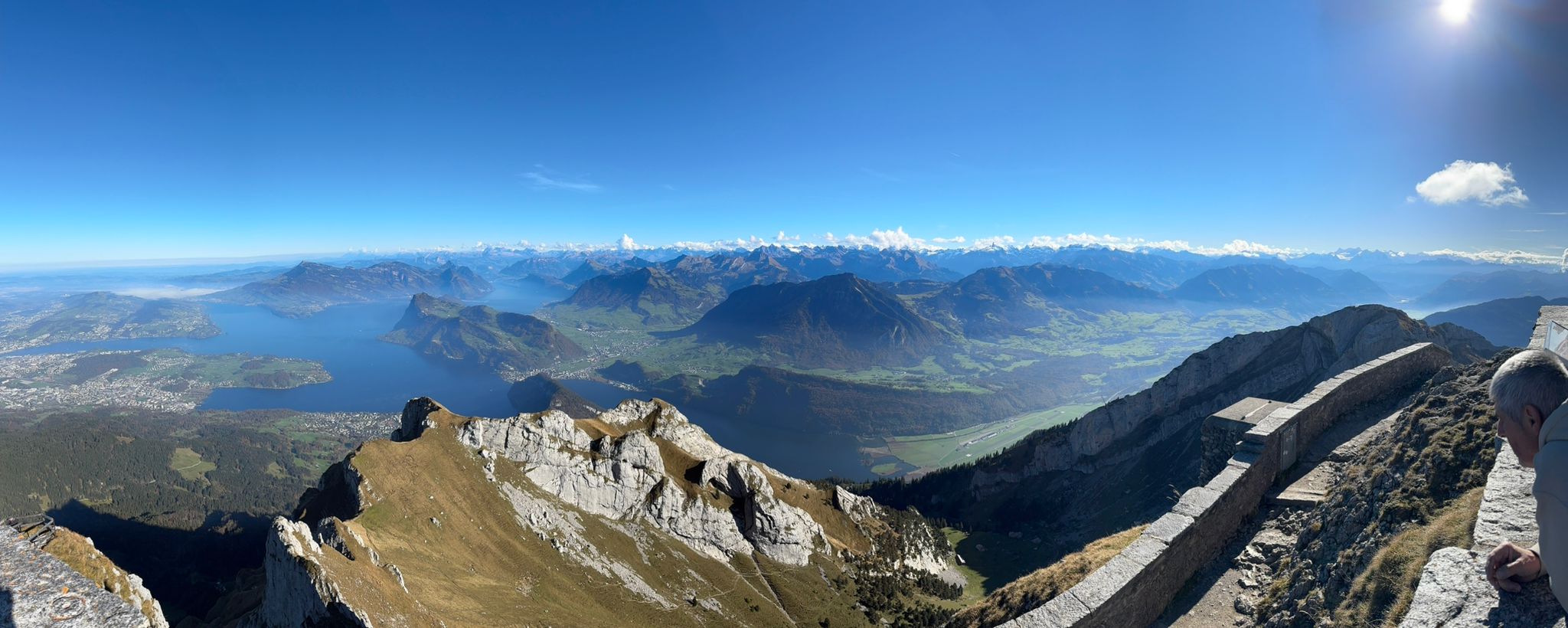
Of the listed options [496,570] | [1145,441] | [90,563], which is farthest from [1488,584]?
[1145,441]

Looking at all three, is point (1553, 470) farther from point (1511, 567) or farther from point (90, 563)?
point (90, 563)

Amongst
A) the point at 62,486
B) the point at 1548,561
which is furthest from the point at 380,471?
the point at 62,486

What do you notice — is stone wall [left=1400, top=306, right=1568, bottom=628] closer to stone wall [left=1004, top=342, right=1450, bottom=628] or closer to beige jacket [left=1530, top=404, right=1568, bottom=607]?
beige jacket [left=1530, top=404, right=1568, bottom=607]

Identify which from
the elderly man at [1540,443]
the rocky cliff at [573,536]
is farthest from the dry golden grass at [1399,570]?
the rocky cliff at [573,536]

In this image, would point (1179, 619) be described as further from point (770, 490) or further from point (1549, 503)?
point (770, 490)

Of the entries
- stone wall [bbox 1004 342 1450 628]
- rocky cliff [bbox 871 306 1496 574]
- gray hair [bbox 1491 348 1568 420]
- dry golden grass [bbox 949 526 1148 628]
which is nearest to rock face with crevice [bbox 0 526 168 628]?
stone wall [bbox 1004 342 1450 628]
